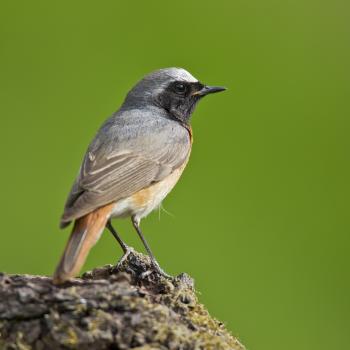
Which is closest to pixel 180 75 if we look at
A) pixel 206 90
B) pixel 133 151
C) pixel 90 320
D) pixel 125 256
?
pixel 206 90

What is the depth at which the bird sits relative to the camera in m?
4.94

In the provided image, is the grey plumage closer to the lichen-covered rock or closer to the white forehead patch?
the white forehead patch

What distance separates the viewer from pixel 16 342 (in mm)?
3965

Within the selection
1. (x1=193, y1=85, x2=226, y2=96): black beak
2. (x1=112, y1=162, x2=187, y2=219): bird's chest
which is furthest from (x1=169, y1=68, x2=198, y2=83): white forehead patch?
(x1=112, y1=162, x2=187, y2=219): bird's chest

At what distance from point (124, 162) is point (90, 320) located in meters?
2.11

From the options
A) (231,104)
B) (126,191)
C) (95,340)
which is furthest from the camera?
(231,104)

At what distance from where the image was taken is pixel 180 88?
277 inches

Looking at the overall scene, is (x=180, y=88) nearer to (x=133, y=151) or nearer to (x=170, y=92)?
(x=170, y=92)

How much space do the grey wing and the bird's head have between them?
28 cm

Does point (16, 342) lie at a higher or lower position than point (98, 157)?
lower

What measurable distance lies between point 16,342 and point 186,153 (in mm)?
3074

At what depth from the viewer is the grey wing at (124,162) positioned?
17.1 feet

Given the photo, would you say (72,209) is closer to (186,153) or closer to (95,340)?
(95,340)

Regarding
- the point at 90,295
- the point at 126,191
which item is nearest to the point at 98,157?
the point at 126,191
